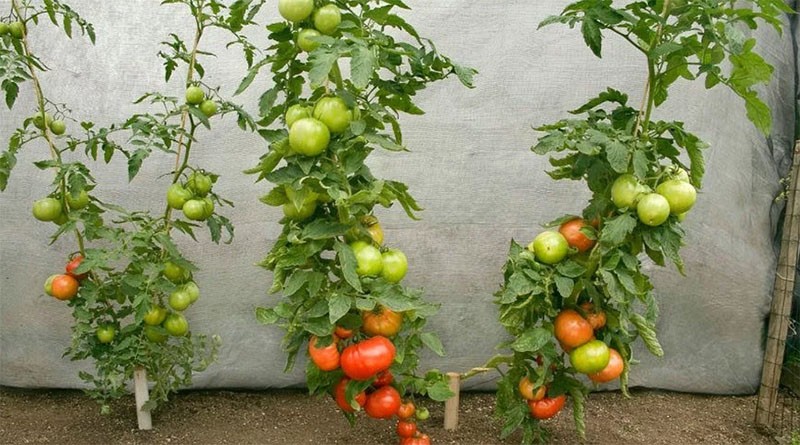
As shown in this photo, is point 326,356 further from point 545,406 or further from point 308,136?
point 545,406

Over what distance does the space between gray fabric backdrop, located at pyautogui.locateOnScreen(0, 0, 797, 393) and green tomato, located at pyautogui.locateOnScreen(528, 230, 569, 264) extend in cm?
75

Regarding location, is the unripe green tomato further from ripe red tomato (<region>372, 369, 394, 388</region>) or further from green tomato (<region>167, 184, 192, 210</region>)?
ripe red tomato (<region>372, 369, 394, 388</region>)

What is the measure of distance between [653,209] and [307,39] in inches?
33.8

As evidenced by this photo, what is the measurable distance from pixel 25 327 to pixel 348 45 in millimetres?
1797

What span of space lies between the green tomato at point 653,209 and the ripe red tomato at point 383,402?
75 cm

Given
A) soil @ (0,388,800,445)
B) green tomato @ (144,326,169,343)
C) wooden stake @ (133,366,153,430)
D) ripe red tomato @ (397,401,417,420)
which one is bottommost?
soil @ (0,388,800,445)

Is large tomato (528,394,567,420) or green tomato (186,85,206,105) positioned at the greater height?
green tomato (186,85,206,105)

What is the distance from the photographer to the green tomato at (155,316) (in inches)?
80.6

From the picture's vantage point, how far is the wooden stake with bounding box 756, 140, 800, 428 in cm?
228

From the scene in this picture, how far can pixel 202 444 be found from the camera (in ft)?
7.19

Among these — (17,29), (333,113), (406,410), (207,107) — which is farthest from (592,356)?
(17,29)

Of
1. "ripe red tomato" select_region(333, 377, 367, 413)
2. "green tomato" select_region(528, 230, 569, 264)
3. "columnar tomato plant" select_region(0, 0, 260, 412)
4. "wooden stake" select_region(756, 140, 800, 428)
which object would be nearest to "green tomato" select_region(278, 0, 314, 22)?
"columnar tomato plant" select_region(0, 0, 260, 412)

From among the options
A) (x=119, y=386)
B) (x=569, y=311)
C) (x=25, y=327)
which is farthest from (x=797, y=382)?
(x=25, y=327)

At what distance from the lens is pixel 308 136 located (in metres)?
1.47
